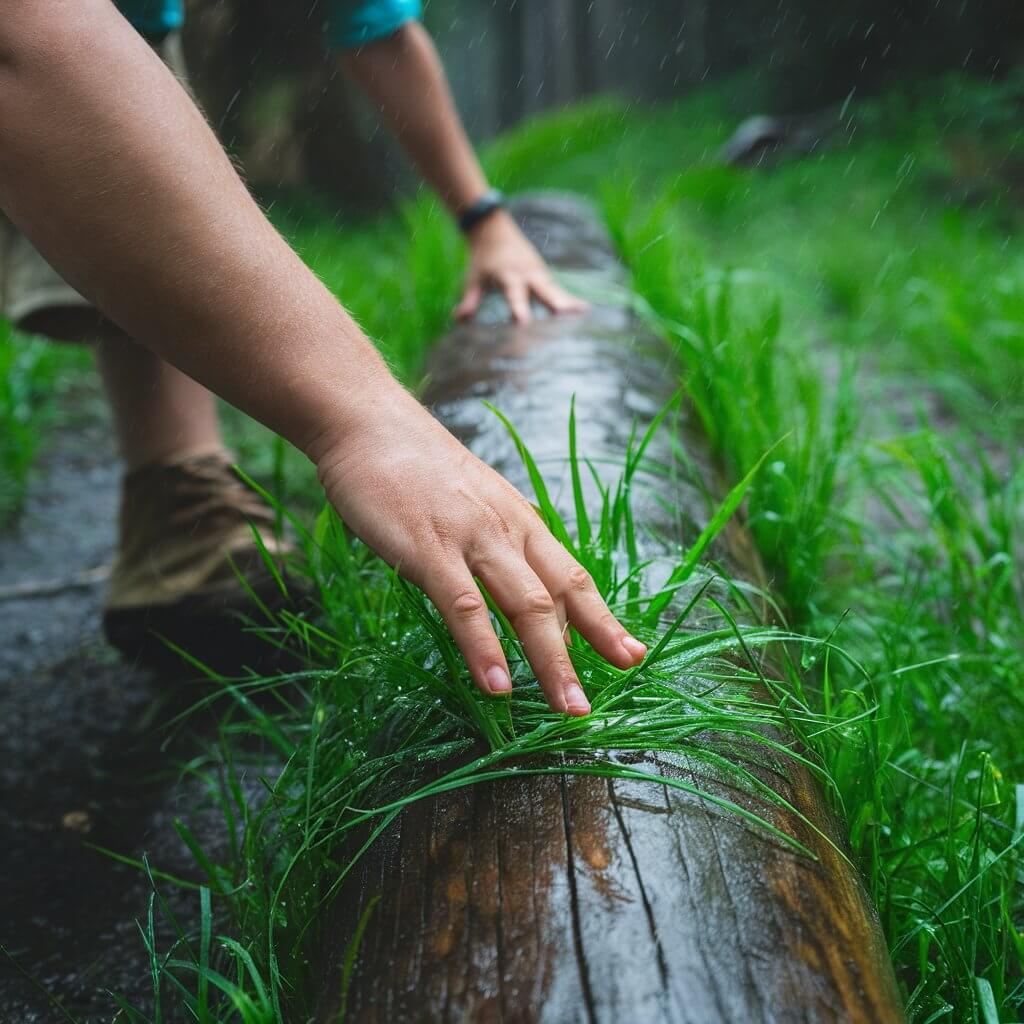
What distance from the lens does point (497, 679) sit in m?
0.94

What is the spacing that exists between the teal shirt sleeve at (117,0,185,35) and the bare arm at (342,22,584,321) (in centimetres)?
60

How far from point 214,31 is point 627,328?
7.13 metres

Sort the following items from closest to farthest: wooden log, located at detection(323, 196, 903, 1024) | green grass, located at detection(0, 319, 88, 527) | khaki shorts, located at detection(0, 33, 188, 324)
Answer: wooden log, located at detection(323, 196, 903, 1024), khaki shorts, located at detection(0, 33, 188, 324), green grass, located at detection(0, 319, 88, 527)

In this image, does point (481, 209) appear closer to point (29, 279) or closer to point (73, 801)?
point (29, 279)

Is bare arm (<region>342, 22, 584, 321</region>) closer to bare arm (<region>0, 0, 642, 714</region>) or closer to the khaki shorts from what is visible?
the khaki shorts

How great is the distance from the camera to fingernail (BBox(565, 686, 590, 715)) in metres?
0.96

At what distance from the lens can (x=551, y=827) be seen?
900mm

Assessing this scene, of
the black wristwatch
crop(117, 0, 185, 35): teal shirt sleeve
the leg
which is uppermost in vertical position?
crop(117, 0, 185, 35): teal shirt sleeve

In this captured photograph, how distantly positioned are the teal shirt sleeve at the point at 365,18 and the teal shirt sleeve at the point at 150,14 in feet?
1.65

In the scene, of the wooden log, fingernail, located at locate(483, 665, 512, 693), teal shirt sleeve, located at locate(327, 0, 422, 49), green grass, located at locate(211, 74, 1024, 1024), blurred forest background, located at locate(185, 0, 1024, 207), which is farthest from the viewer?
blurred forest background, located at locate(185, 0, 1024, 207)

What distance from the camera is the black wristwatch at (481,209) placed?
262 cm

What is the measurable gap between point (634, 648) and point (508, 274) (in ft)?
5.54

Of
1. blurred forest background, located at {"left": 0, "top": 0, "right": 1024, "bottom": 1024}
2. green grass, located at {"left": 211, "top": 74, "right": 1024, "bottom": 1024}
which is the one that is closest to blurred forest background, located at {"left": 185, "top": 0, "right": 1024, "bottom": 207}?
blurred forest background, located at {"left": 0, "top": 0, "right": 1024, "bottom": 1024}

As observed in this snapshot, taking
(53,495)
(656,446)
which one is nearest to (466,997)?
(656,446)
